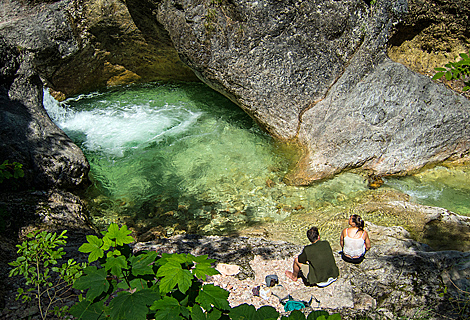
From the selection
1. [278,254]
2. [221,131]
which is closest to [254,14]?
[221,131]

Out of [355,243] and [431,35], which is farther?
[431,35]

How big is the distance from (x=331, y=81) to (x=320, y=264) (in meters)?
4.14

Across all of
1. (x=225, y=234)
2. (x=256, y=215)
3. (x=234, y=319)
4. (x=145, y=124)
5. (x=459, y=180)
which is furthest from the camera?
(x=145, y=124)

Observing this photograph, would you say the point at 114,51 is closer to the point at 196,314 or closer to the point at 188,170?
the point at 188,170

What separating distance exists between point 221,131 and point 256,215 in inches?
109

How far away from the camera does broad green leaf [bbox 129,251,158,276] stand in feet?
7.17

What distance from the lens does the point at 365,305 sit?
387cm

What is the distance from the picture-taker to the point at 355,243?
14.8ft

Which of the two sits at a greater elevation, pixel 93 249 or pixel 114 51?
pixel 114 51

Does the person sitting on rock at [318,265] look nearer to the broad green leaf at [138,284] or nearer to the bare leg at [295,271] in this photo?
the bare leg at [295,271]

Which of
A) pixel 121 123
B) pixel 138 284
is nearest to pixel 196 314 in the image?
pixel 138 284

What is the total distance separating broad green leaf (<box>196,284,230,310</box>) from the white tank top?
9.60 feet

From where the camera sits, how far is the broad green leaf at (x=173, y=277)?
2.01 metres

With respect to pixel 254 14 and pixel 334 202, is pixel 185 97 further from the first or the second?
pixel 334 202
